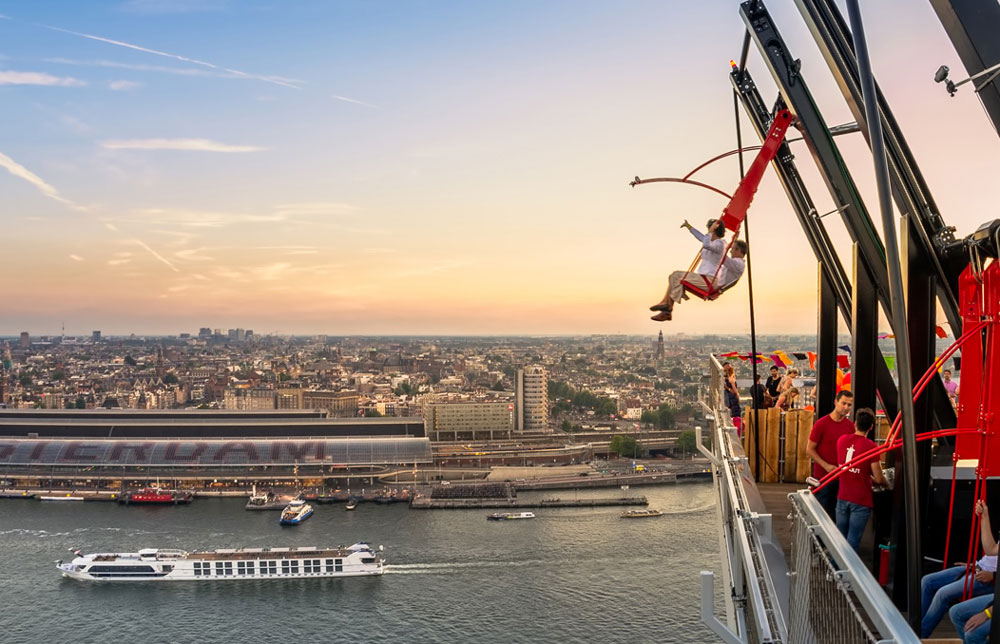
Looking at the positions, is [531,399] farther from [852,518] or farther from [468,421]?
[852,518]

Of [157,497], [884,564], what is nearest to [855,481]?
[884,564]

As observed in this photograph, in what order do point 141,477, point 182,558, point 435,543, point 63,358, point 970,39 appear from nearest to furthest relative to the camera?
point 970,39 → point 182,558 → point 435,543 → point 141,477 → point 63,358

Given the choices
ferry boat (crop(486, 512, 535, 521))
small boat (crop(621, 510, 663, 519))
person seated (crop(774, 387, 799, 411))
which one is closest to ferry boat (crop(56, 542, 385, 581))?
ferry boat (crop(486, 512, 535, 521))

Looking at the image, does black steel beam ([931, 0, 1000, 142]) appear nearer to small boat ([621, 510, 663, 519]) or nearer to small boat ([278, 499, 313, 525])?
small boat ([621, 510, 663, 519])

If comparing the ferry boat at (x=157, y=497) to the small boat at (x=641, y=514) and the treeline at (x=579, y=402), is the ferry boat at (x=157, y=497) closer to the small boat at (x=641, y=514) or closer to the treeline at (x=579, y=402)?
the small boat at (x=641, y=514)

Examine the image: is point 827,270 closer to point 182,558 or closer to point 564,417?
point 182,558

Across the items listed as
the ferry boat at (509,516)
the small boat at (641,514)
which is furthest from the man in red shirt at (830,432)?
the ferry boat at (509,516)

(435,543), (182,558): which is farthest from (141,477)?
(435,543)
